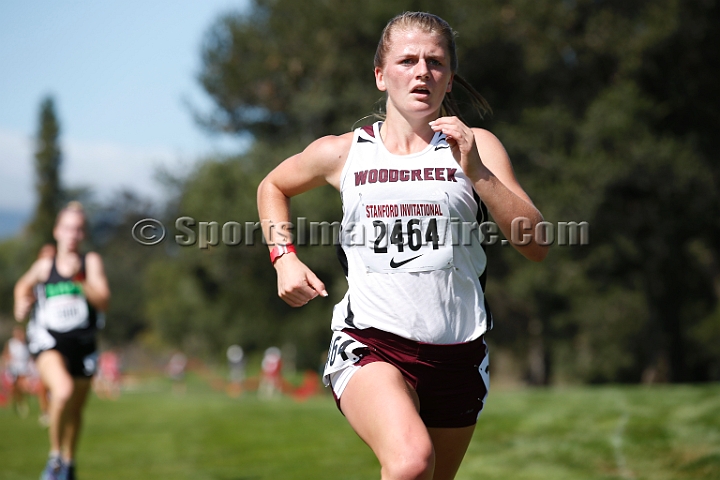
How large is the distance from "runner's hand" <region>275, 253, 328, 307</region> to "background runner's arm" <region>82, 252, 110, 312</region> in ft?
13.8

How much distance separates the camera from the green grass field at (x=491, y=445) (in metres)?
8.05

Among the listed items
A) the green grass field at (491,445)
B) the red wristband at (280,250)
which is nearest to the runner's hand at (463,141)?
the red wristband at (280,250)

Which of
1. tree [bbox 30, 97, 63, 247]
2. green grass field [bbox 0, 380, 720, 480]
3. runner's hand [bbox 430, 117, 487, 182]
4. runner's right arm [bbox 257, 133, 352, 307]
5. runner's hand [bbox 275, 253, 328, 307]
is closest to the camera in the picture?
runner's hand [bbox 430, 117, 487, 182]

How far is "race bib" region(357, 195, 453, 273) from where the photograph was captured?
3.19m

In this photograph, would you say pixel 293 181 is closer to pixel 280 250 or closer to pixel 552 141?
pixel 280 250

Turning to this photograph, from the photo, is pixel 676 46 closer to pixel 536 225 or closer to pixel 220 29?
pixel 220 29

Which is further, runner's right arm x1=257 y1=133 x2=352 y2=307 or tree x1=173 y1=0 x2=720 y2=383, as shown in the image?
tree x1=173 y1=0 x2=720 y2=383

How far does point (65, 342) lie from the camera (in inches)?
283

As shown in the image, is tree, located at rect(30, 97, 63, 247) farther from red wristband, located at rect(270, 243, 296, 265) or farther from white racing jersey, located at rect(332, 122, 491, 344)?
white racing jersey, located at rect(332, 122, 491, 344)

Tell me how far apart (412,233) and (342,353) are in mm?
562

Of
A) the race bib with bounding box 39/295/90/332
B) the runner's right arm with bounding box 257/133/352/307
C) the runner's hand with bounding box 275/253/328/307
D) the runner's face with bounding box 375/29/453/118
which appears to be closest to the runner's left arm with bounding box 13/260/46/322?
the race bib with bounding box 39/295/90/332

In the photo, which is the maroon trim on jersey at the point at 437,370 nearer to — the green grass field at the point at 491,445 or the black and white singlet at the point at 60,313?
the black and white singlet at the point at 60,313

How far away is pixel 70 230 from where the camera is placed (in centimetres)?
707

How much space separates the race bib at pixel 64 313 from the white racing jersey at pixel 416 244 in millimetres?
4665
